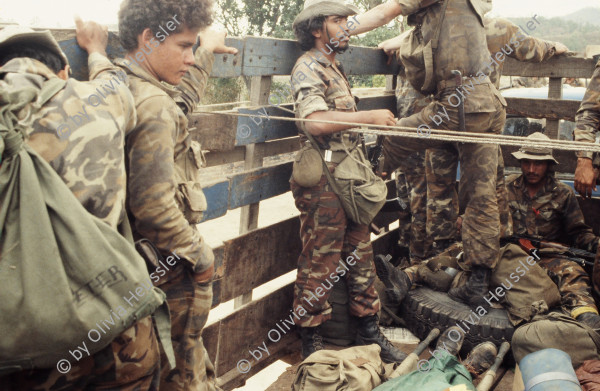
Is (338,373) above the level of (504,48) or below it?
below

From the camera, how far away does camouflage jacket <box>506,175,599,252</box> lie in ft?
17.4

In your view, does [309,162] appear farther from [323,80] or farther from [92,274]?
[92,274]

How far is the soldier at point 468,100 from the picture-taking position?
4.25 m

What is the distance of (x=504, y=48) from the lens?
16.3 feet

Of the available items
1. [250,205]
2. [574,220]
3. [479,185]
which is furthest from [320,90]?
[574,220]

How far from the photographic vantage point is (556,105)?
19.0 feet

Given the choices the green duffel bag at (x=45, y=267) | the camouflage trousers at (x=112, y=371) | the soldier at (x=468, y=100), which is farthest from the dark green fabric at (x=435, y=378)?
the green duffel bag at (x=45, y=267)

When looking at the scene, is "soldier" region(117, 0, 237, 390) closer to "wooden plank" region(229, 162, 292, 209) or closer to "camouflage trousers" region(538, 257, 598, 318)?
"wooden plank" region(229, 162, 292, 209)

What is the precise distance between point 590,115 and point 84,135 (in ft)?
14.7

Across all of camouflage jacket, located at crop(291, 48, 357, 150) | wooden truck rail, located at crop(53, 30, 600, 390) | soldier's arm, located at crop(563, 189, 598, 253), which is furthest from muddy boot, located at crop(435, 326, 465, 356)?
soldier's arm, located at crop(563, 189, 598, 253)

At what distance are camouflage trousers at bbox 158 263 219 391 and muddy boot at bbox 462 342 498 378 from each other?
211 cm

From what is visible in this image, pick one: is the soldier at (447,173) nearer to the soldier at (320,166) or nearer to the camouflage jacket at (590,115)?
the camouflage jacket at (590,115)

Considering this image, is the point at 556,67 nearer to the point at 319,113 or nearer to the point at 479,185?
the point at 479,185

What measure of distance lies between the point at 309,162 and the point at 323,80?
1.88ft
